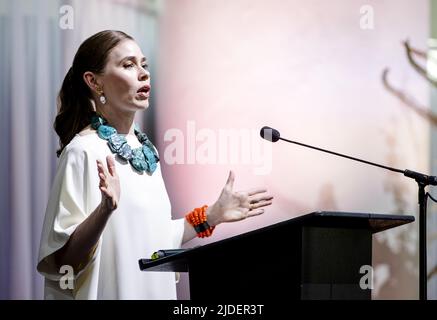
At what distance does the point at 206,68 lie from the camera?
3.72 m

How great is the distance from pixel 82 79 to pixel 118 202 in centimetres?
59

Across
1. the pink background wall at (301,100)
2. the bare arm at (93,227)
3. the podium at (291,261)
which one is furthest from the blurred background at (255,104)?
the podium at (291,261)

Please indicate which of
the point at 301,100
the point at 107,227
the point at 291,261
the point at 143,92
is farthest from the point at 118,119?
the point at 301,100

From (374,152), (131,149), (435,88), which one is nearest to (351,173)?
(374,152)

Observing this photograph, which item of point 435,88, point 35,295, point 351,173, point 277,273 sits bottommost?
point 35,295

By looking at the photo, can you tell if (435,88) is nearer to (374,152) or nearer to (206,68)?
(374,152)

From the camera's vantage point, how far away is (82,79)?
2.81 metres

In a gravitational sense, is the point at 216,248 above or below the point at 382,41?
below

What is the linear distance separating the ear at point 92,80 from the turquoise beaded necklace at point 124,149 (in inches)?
4.2

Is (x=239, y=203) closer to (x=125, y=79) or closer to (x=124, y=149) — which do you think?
(x=124, y=149)

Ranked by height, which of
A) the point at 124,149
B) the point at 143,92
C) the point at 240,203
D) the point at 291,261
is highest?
the point at 143,92

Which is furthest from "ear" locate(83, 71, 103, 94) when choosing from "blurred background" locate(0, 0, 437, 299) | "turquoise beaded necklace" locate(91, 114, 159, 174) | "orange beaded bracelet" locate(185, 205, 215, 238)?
"blurred background" locate(0, 0, 437, 299)

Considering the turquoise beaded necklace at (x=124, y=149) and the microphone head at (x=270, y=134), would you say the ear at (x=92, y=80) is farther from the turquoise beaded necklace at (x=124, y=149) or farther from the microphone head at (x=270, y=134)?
the microphone head at (x=270, y=134)

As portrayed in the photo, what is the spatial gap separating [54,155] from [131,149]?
97 cm
